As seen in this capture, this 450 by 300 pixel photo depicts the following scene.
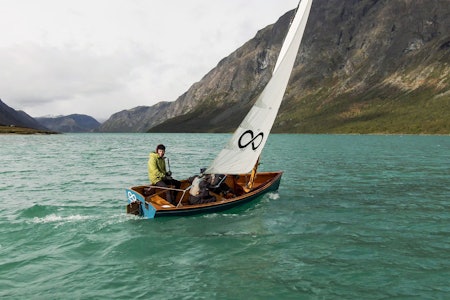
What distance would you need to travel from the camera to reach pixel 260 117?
2031 centimetres

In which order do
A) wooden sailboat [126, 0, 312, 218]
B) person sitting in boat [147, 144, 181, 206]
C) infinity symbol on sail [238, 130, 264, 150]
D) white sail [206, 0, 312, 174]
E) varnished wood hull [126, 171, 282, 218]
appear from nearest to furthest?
varnished wood hull [126, 171, 282, 218], wooden sailboat [126, 0, 312, 218], white sail [206, 0, 312, 174], infinity symbol on sail [238, 130, 264, 150], person sitting in boat [147, 144, 181, 206]

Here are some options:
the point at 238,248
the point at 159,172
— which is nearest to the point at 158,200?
the point at 159,172

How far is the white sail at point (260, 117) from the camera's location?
65.3 feet

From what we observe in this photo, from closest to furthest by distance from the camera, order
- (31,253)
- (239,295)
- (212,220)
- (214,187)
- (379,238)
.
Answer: (239,295) → (31,253) → (379,238) → (212,220) → (214,187)

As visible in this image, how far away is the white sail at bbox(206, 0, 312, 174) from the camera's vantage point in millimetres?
19891

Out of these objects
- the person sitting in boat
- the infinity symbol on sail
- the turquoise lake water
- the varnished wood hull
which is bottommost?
the turquoise lake water

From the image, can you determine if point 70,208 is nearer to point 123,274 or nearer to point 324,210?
point 123,274

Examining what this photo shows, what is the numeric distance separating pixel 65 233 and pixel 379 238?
13681 mm

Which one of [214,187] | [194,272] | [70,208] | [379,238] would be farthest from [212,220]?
[70,208]

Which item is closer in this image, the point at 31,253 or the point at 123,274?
the point at 123,274

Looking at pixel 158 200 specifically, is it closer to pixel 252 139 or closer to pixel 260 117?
pixel 252 139

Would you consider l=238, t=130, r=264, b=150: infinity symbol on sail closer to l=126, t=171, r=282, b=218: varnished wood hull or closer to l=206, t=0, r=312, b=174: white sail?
l=206, t=0, r=312, b=174: white sail

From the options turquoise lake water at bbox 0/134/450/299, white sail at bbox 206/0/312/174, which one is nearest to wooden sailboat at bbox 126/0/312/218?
white sail at bbox 206/0/312/174

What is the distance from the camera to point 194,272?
1312 cm
